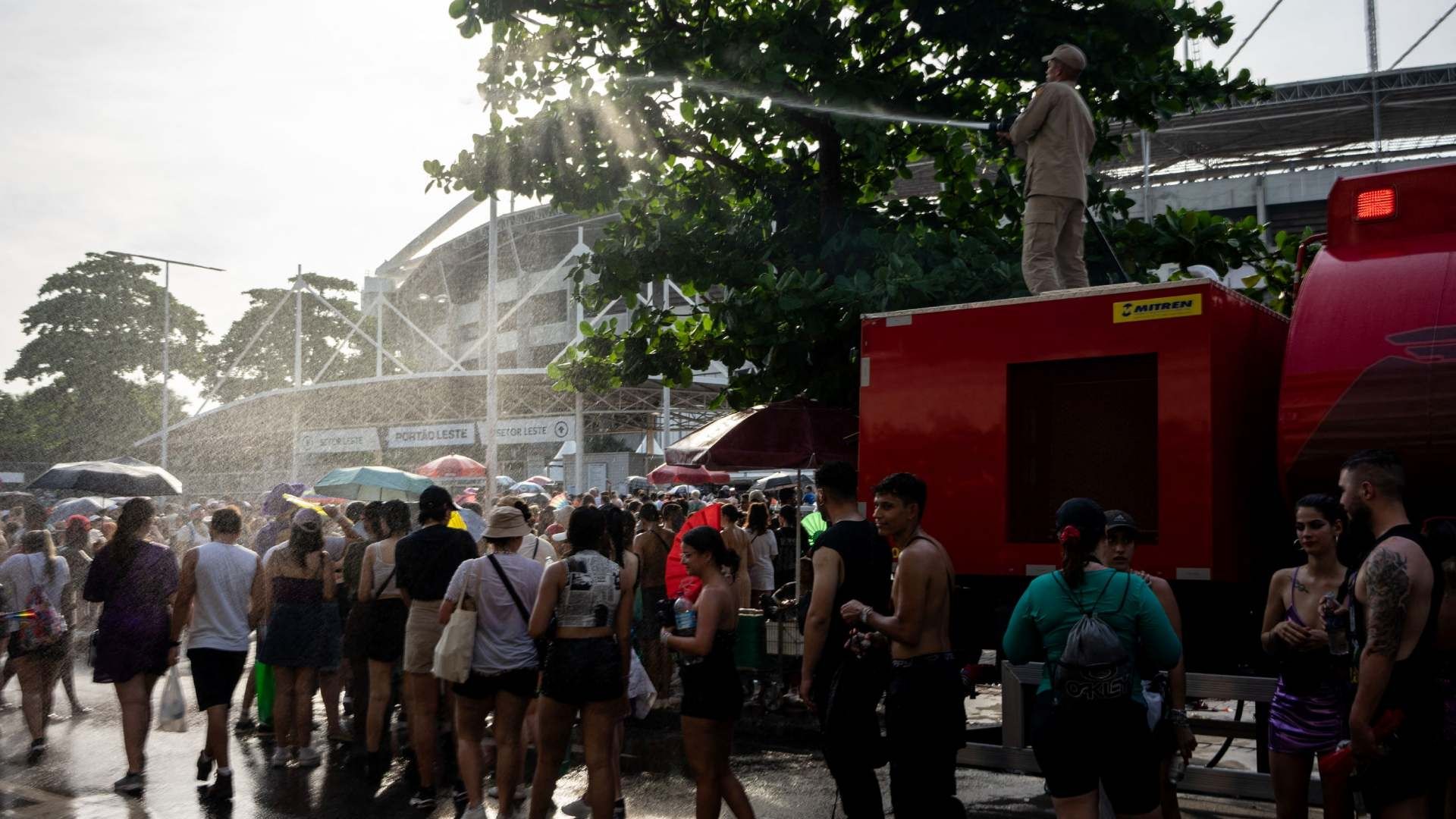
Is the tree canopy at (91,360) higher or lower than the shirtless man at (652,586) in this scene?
higher

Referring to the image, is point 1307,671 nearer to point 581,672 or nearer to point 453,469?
point 581,672

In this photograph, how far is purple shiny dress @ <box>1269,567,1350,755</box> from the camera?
495 centimetres

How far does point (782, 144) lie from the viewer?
1266 cm

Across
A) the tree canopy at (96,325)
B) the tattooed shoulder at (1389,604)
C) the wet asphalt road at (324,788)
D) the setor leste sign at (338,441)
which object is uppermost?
the tree canopy at (96,325)

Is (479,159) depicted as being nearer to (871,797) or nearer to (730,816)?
(730,816)

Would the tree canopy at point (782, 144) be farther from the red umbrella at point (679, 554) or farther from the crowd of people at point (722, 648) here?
the crowd of people at point (722, 648)

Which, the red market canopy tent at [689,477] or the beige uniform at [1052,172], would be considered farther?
the red market canopy tent at [689,477]

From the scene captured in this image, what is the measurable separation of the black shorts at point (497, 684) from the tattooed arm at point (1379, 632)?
399 cm

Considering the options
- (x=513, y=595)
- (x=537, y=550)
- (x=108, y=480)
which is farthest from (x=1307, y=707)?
(x=108, y=480)

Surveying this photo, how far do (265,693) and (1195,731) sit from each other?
6.97 m

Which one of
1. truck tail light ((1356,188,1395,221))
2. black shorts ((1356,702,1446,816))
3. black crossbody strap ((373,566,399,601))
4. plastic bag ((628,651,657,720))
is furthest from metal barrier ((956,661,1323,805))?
black crossbody strap ((373,566,399,601))

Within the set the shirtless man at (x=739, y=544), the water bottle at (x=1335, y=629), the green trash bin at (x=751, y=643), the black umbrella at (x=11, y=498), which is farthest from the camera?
the black umbrella at (x=11, y=498)

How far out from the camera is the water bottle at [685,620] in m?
5.90

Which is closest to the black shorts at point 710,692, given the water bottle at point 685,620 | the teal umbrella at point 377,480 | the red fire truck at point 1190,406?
the water bottle at point 685,620
